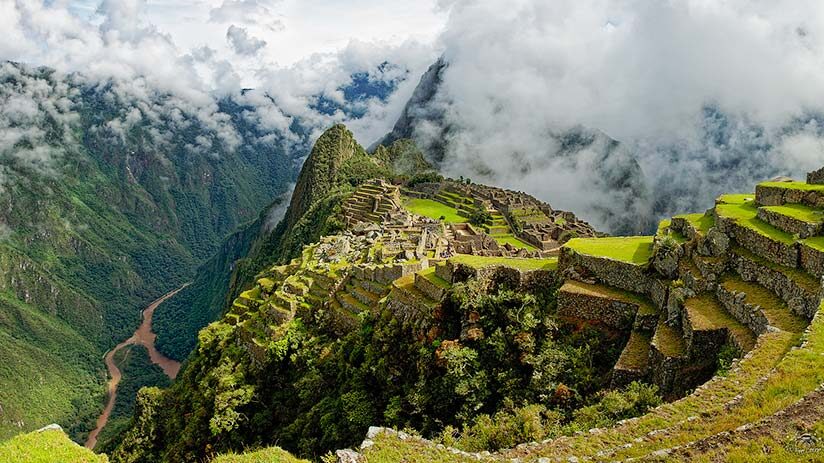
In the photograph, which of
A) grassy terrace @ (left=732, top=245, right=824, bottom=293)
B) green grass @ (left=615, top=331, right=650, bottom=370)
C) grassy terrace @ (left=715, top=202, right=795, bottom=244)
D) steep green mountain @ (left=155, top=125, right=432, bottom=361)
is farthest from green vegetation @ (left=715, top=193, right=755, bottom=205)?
steep green mountain @ (left=155, top=125, right=432, bottom=361)

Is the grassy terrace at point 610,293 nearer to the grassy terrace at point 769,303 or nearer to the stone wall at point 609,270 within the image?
the stone wall at point 609,270

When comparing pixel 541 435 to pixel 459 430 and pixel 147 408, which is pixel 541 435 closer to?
pixel 459 430

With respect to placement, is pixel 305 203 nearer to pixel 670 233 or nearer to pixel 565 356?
Result: pixel 670 233

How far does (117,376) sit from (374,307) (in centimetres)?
15949

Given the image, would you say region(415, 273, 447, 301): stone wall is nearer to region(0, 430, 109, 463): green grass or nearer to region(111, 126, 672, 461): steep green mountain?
region(111, 126, 672, 461): steep green mountain

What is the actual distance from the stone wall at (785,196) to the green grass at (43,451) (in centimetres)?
2257

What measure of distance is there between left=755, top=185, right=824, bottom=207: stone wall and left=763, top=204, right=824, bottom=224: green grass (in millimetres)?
339

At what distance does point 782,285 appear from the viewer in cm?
1502

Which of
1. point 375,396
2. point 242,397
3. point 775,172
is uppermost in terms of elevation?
point 775,172

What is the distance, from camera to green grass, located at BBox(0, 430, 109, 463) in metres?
13.2

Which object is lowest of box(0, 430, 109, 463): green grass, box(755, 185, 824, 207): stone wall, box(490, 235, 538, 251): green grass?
→ box(0, 430, 109, 463): green grass

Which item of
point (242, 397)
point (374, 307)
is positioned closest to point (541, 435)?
point (374, 307)

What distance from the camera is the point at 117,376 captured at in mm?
161625

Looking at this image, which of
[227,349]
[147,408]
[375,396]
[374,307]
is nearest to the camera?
[375,396]
